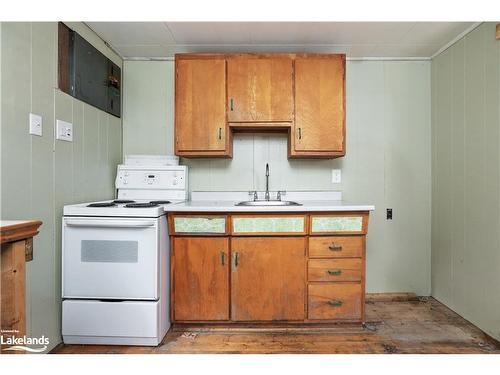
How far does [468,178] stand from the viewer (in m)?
2.29

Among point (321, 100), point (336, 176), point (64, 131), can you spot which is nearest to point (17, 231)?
point (64, 131)

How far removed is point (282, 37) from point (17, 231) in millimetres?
2194

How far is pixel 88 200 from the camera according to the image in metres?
2.29

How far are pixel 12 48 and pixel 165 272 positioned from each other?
A: 154cm

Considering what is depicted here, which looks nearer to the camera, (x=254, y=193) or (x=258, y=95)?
(x=258, y=95)

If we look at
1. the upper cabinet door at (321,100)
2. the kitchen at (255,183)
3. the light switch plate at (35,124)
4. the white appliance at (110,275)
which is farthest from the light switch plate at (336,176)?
the light switch plate at (35,124)

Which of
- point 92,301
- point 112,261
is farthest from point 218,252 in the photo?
point 92,301

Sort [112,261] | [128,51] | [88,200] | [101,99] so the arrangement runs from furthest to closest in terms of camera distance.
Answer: [128,51] < [101,99] < [88,200] < [112,261]

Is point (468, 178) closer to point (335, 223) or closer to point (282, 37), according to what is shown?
point (335, 223)

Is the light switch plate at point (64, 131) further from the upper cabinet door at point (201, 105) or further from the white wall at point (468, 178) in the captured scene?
the white wall at point (468, 178)

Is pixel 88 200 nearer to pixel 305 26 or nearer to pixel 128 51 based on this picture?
pixel 128 51

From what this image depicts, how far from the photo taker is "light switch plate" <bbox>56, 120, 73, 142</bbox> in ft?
6.30

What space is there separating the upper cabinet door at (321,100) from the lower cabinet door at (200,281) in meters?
1.11

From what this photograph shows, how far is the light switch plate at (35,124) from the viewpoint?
1698mm
